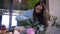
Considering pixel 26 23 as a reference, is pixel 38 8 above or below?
above

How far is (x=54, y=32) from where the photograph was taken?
36.1 inches

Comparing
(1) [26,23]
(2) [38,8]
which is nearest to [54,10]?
(2) [38,8]

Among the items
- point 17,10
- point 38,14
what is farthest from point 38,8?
point 17,10

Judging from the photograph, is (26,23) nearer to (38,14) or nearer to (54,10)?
(38,14)

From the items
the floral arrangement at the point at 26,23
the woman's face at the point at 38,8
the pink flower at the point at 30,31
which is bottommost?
the pink flower at the point at 30,31

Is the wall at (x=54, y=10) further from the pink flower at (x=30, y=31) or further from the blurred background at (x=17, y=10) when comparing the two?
the pink flower at (x=30, y=31)

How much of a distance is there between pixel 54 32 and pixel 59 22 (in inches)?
3.2

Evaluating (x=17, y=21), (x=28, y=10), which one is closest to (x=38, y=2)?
(x=28, y=10)

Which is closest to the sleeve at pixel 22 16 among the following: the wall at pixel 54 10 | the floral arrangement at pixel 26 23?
the floral arrangement at pixel 26 23

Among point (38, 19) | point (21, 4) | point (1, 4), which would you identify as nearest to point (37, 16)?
point (38, 19)

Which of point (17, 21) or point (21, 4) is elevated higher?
point (21, 4)

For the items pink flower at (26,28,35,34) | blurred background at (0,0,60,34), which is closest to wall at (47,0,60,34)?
blurred background at (0,0,60,34)

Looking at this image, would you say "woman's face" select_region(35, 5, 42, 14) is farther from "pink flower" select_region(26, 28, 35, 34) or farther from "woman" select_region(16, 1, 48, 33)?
"pink flower" select_region(26, 28, 35, 34)

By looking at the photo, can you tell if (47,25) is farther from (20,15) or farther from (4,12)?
(4,12)
